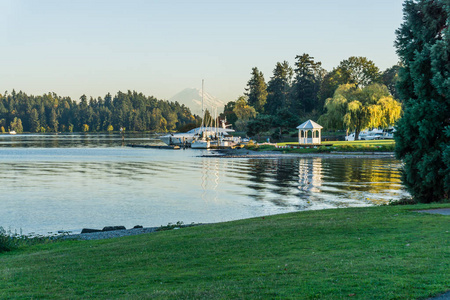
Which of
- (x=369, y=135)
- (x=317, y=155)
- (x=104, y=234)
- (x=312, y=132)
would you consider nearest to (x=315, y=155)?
(x=317, y=155)

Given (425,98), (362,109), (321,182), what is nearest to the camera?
(425,98)

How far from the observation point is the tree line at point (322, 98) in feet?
254

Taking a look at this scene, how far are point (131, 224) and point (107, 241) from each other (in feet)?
24.5

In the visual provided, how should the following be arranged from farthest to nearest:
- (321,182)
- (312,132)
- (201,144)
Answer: (201,144), (312,132), (321,182)

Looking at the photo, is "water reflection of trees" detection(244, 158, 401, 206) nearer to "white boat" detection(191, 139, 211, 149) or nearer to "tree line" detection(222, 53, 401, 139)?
"tree line" detection(222, 53, 401, 139)

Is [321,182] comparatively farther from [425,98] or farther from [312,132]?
[312,132]

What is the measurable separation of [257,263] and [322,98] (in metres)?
119

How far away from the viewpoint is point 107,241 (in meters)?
15.4

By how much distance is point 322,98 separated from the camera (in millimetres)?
125438

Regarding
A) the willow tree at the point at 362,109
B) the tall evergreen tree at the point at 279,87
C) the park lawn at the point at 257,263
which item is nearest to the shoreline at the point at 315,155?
the willow tree at the point at 362,109

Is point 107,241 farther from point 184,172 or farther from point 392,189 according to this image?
point 184,172

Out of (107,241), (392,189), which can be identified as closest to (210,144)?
(392,189)

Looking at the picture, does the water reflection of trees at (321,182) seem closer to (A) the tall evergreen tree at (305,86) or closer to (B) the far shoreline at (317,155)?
(B) the far shoreline at (317,155)

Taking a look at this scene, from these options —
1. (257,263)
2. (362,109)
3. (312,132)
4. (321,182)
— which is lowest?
(321,182)
